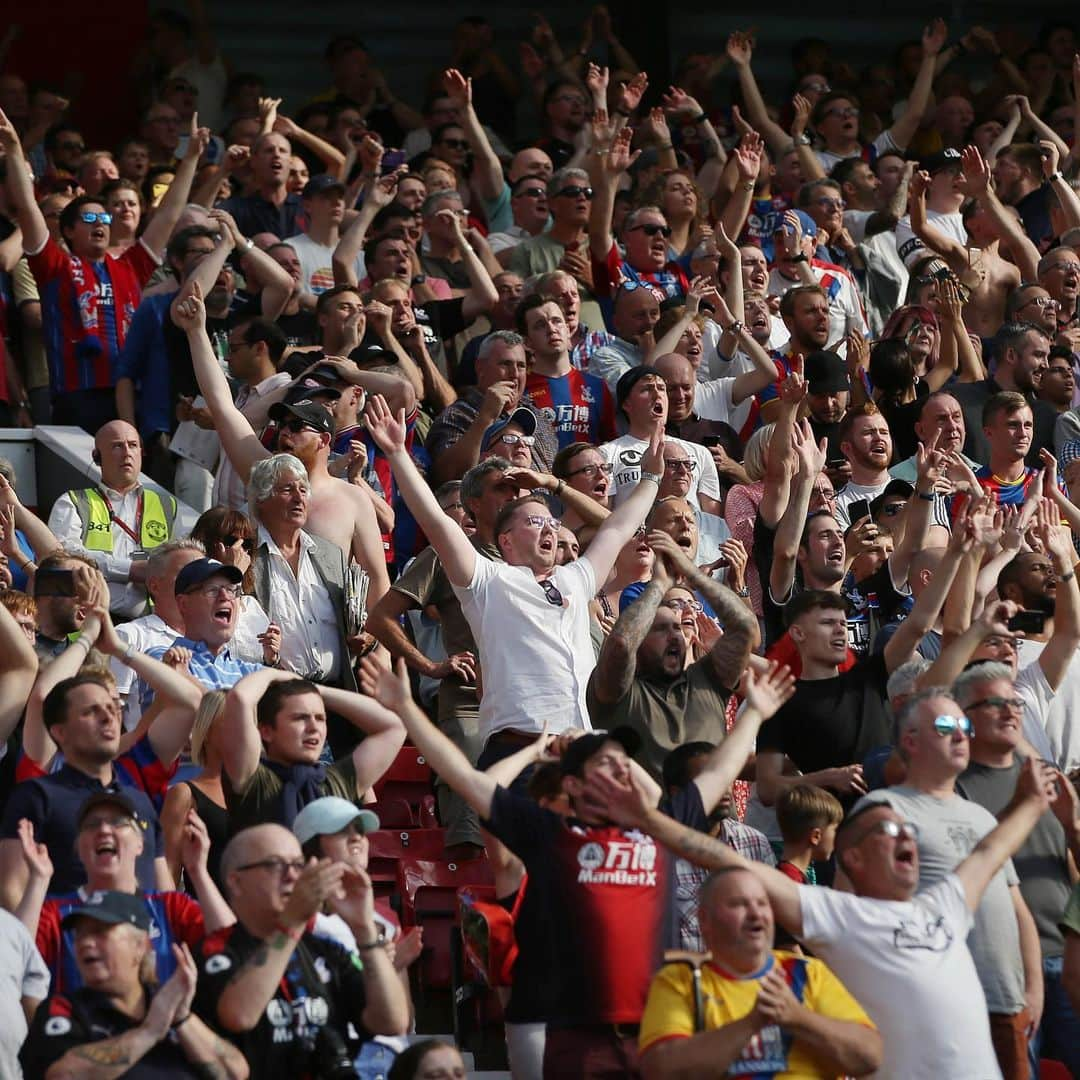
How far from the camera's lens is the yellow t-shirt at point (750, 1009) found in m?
6.41

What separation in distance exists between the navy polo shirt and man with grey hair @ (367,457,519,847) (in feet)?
5.64

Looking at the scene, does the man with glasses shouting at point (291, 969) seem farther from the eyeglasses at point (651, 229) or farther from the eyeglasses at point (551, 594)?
the eyeglasses at point (651, 229)

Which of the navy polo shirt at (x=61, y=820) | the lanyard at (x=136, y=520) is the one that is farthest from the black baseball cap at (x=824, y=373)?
the navy polo shirt at (x=61, y=820)

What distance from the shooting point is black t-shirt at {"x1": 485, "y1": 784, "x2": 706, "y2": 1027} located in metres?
6.88

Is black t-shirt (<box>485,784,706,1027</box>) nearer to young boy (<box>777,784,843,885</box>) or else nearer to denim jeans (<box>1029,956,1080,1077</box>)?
young boy (<box>777,784,843,885</box>)

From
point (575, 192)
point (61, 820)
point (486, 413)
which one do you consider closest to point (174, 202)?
point (575, 192)

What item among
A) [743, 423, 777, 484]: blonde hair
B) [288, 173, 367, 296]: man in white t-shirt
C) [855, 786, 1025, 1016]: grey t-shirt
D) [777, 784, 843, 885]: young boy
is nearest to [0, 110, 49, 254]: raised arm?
[288, 173, 367, 296]: man in white t-shirt

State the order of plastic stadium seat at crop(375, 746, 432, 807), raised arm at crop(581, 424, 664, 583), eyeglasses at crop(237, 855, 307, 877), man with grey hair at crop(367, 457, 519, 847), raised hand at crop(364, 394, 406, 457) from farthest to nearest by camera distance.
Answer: plastic stadium seat at crop(375, 746, 432, 807) < man with grey hair at crop(367, 457, 519, 847) < raised arm at crop(581, 424, 664, 583) < raised hand at crop(364, 394, 406, 457) < eyeglasses at crop(237, 855, 307, 877)

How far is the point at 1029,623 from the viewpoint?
9422 millimetres

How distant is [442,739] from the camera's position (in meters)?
7.17

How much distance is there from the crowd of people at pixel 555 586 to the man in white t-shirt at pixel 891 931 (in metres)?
0.01

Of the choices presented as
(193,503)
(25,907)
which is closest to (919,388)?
(193,503)

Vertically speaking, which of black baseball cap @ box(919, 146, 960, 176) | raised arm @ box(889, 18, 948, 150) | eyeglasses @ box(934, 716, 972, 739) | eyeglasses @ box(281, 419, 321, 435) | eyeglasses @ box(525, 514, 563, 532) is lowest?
eyeglasses @ box(934, 716, 972, 739)

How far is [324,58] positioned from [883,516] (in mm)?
7744
